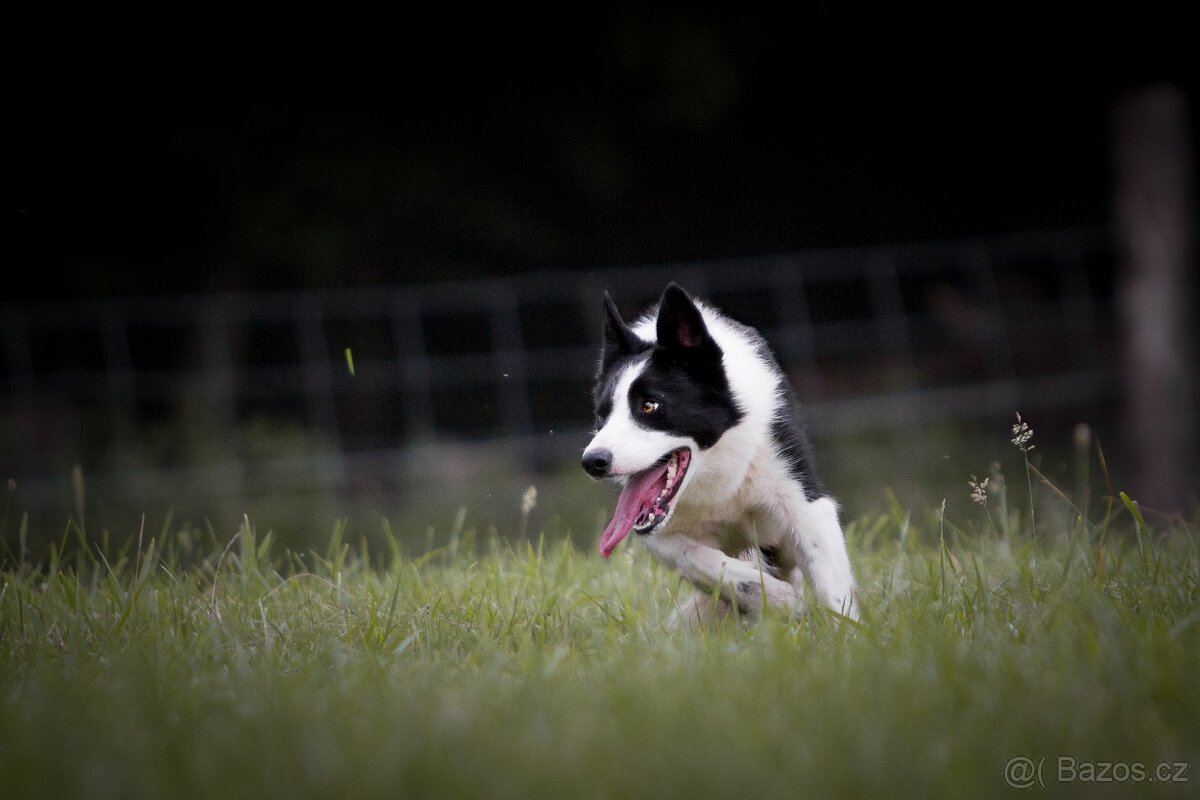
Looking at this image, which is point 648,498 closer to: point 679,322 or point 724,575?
point 724,575

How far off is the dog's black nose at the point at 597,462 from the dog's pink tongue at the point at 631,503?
0.55 feet

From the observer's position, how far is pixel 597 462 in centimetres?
319

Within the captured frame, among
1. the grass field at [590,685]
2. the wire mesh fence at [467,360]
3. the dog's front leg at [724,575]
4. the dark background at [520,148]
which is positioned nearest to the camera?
the grass field at [590,685]

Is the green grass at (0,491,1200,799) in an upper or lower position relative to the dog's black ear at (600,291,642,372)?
lower

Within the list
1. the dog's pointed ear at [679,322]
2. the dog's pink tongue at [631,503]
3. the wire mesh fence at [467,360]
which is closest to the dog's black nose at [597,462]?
the dog's pink tongue at [631,503]

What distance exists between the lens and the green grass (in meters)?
1.92

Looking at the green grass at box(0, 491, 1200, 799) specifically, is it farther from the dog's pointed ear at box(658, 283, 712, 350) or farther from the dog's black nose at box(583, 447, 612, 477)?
the dog's pointed ear at box(658, 283, 712, 350)

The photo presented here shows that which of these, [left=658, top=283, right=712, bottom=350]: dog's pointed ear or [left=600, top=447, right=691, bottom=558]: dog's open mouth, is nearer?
[left=600, top=447, right=691, bottom=558]: dog's open mouth

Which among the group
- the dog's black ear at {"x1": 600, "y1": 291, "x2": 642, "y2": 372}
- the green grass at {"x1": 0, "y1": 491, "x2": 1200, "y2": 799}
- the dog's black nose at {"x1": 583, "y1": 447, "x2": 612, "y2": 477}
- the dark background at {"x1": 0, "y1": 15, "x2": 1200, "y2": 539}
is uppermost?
the dark background at {"x1": 0, "y1": 15, "x2": 1200, "y2": 539}

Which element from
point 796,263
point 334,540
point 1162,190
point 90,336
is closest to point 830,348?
point 796,263

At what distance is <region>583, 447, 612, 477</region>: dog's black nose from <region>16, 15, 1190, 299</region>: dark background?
7170 mm

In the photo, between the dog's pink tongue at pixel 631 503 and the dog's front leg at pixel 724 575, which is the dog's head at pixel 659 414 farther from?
the dog's front leg at pixel 724 575

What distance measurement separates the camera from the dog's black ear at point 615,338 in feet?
12.2

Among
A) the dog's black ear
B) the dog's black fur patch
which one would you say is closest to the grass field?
the dog's black fur patch
